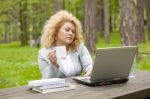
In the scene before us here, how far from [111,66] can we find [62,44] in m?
1.07

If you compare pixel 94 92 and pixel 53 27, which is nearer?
pixel 94 92

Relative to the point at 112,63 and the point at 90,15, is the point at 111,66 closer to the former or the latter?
the point at 112,63

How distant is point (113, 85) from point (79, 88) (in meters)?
0.40

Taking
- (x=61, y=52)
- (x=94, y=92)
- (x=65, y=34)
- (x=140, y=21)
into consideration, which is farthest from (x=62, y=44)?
(x=140, y=21)

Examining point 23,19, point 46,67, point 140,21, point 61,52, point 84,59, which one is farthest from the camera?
point 23,19

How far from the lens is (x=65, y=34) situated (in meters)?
4.73

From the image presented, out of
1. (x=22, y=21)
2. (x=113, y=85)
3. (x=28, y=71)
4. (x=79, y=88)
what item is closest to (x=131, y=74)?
(x=113, y=85)

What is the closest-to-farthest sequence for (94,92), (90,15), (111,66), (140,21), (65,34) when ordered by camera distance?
(94,92), (111,66), (65,34), (90,15), (140,21)

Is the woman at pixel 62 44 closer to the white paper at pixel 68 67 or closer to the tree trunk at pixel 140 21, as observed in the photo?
the white paper at pixel 68 67

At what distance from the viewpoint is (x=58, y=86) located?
3668 millimetres

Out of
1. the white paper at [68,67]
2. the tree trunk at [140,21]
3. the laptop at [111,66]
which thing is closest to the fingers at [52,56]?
the white paper at [68,67]

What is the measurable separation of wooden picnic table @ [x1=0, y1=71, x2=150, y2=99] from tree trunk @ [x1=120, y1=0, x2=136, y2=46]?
7805 mm

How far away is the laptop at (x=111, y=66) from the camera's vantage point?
148 inches

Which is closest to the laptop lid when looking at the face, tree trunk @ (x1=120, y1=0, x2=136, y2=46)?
the face
